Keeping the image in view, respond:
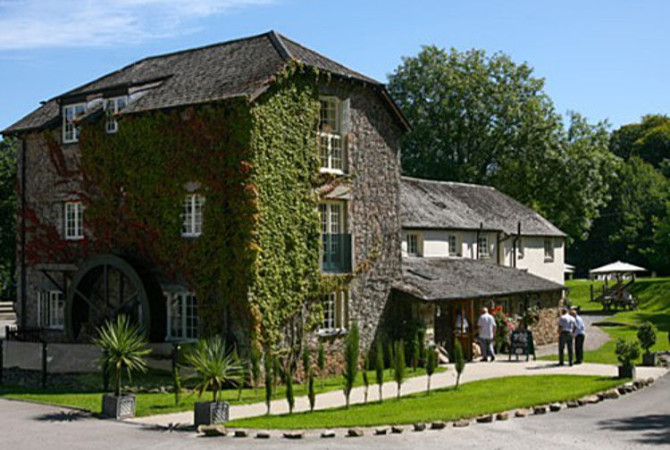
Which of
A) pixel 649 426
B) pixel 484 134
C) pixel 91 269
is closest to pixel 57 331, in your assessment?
pixel 91 269

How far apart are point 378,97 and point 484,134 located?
2966 cm

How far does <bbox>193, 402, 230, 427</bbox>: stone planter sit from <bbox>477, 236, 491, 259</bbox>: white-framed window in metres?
25.1

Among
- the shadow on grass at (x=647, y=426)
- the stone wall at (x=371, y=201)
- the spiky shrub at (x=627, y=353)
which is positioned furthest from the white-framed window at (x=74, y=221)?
the shadow on grass at (x=647, y=426)

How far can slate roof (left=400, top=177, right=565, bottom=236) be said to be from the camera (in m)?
36.5

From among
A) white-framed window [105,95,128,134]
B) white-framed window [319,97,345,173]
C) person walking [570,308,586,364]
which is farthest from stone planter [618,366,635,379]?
white-framed window [105,95,128,134]

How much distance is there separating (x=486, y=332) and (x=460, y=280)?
4.21m

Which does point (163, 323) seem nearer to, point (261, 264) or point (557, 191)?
point (261, 264)

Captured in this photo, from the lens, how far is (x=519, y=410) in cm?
1734

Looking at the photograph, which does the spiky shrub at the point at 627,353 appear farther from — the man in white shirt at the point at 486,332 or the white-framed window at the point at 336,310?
the white-framed window at the point at 336,310

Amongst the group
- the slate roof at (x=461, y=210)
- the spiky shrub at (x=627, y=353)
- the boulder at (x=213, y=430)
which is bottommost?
the boulder at (x=213, y=430)

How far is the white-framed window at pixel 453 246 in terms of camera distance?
37875 mm

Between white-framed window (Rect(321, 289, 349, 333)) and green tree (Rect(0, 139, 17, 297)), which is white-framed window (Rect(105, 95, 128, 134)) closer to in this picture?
white-framed window (Rect(321, 289, 349, 333))

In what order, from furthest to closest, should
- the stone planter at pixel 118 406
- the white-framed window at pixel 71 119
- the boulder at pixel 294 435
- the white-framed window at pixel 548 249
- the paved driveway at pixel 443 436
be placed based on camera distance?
1. the white-framed window at pixel 548 249
2. the white-framed window at pixel 71 119
3. the stone planter at pixel 118 406
4. the boulder at pixel 294 435
5. the paved driveway at pixel 443 436

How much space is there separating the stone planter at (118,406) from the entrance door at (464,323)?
1415 cm
